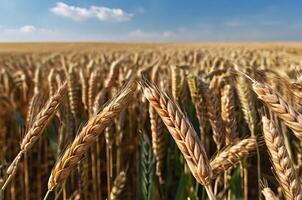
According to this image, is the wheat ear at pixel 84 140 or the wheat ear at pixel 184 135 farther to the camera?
the wheat ear at pixel 84 140

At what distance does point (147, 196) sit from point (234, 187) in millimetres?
467

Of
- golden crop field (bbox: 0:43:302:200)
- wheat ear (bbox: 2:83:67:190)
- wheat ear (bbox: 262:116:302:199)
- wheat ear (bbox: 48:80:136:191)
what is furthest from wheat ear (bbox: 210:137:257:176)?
wheat ear (bbox: 2:83:67:190)

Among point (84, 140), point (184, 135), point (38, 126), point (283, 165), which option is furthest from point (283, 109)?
point (38, 126)

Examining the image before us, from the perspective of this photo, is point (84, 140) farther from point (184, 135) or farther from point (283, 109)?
point (283, 109)

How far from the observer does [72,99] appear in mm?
2439

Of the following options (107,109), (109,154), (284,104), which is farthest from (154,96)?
(109,154)

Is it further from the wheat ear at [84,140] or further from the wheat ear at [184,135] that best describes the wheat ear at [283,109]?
the wheat ear at [84,140]

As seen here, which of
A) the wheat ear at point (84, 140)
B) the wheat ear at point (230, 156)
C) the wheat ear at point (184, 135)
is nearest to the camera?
the wheat ear at point (184, 135)

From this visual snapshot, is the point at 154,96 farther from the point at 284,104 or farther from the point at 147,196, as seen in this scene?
the point at 147,196

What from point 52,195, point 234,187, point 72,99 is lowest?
point 52,195

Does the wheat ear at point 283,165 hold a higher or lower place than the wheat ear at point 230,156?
higher

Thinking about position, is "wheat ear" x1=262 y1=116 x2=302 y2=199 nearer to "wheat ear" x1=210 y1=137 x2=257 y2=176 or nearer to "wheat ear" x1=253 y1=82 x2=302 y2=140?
"wheat ear" x1=253 y1=82 x2=302 y2=140

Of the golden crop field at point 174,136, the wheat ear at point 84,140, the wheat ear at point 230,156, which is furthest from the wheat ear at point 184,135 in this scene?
the wheat ear at point 230,156

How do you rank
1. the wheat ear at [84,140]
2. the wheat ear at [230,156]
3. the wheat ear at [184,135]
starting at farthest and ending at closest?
the wheat ear at [230,156]
the wheat ear at [84,140]
the wheat ear at [184,135]
